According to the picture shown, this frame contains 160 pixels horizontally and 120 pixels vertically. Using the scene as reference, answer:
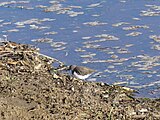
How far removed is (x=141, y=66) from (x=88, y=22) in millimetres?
2668

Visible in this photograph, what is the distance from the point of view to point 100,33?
10945 millimetres

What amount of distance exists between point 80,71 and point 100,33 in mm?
2570

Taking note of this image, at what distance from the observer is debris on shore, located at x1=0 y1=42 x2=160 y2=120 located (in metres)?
6.14

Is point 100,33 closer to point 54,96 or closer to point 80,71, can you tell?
point 80,71

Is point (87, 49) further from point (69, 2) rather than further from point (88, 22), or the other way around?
point (69, 2)

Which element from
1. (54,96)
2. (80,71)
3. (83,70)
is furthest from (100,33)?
(54,96)

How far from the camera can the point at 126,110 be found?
6.80 meters

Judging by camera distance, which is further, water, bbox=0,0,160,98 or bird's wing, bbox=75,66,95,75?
water, bbox=0,0,160,98

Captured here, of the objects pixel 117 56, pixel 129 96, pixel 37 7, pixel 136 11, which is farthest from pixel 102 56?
pixel 37 7

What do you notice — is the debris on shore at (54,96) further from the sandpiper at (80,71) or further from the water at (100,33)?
the water at (100,33)

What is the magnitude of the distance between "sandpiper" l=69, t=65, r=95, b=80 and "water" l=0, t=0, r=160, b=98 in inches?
6.5

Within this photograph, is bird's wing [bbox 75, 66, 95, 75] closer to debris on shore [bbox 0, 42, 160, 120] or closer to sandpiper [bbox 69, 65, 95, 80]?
sandpiper [bbox 69, 65, 95, 80]

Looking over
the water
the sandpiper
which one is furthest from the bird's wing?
the water

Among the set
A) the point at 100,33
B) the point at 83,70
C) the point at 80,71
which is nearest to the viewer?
the point at 80,71
